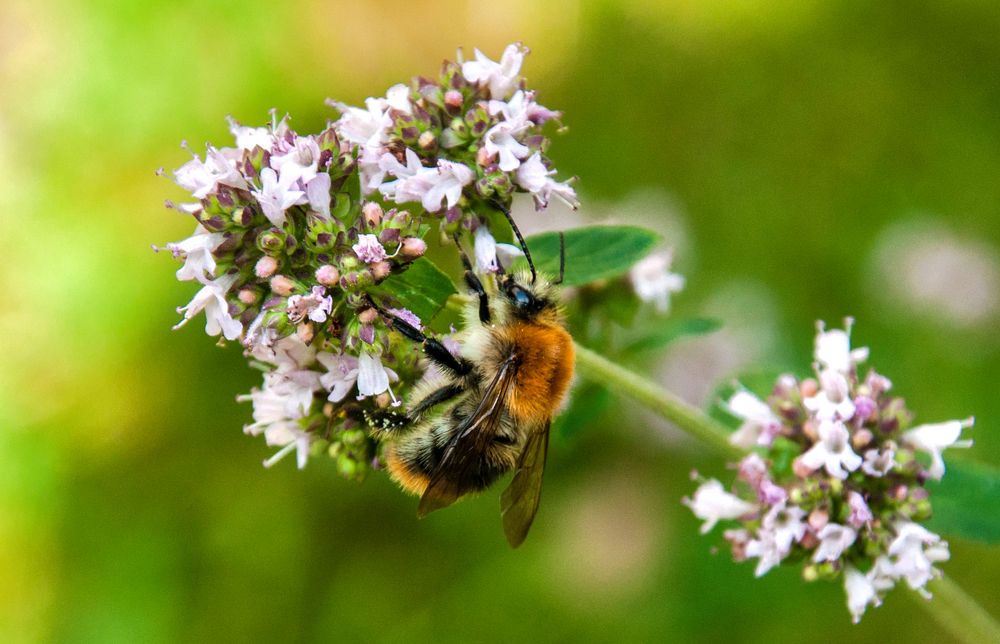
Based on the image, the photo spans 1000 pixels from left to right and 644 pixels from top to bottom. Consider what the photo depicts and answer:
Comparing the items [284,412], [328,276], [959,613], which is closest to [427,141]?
[328,276]

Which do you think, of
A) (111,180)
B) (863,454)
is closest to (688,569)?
(863,454)

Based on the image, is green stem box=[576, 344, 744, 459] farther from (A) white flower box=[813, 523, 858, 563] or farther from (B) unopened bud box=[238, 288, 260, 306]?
(B) unopened bud box=[238, 288, 260, 306]

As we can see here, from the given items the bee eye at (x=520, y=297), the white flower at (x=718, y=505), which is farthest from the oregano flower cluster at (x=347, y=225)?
the white flower at (x=718, y=505)

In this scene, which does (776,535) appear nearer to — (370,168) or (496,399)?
(496,399)

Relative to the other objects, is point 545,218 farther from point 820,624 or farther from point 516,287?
point 820,624

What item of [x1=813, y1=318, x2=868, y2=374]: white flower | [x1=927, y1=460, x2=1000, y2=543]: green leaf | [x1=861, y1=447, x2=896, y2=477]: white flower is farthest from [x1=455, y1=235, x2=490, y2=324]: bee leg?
[x1=927, y1=460, x2=1000, y2=543]: green leaf
